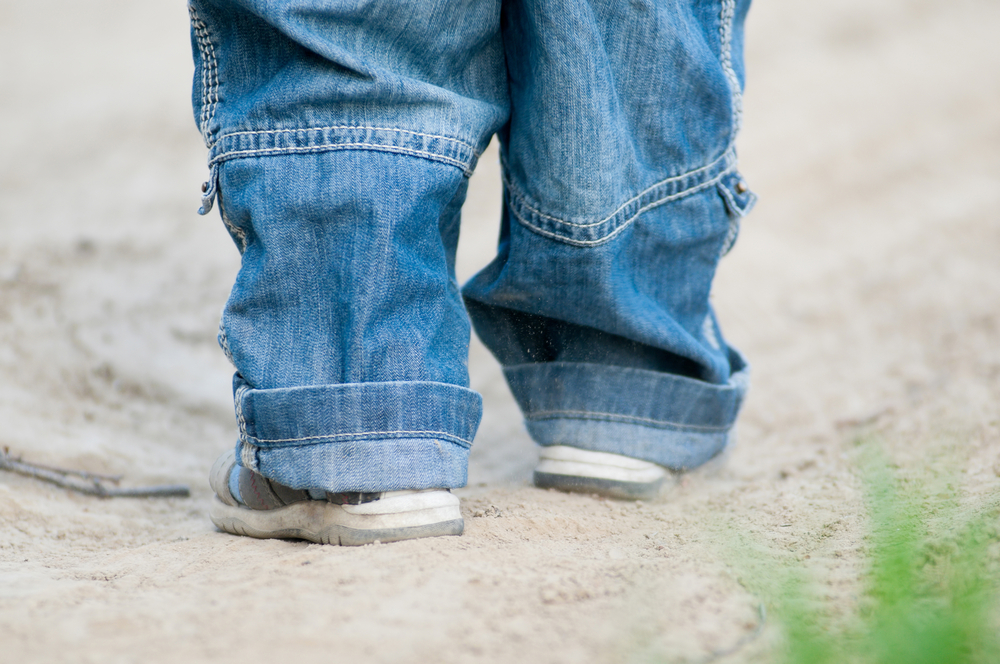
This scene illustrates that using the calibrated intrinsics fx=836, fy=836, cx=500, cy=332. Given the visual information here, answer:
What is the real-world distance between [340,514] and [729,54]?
88cm

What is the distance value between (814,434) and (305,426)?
1.13 m

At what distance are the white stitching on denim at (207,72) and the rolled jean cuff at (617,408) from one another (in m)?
0.60

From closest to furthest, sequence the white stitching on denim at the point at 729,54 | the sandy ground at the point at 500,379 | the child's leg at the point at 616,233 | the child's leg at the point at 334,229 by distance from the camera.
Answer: the sandy ground at the point at 500,379, the child's leg at the point at 334,229, the child's leg at the point at 616,233, the white stitching on denim at the point at 729,54

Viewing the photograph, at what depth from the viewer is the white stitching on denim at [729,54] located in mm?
1237

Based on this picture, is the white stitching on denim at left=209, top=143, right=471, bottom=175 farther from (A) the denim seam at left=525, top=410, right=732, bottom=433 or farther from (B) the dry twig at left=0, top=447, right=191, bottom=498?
(B) the dry twig at left=0, top=447, right=191, bottom=498

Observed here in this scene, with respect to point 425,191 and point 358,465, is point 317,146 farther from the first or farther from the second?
point 358,465

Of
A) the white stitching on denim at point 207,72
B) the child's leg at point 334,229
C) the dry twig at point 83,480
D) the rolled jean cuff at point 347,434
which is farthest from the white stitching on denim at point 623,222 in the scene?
the dry twig at point 83,480

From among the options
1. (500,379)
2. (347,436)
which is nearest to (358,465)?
(347,436)

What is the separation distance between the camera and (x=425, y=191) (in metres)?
0.98

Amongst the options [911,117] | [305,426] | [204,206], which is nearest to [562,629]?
[305,426]

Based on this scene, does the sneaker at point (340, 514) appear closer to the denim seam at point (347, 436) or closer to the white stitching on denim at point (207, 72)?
the denim seam at point (347, 436)

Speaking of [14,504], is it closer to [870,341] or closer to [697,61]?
[697,61]

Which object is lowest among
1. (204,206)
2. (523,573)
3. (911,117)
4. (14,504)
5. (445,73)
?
(14,504)

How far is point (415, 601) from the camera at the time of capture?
2.42ft
